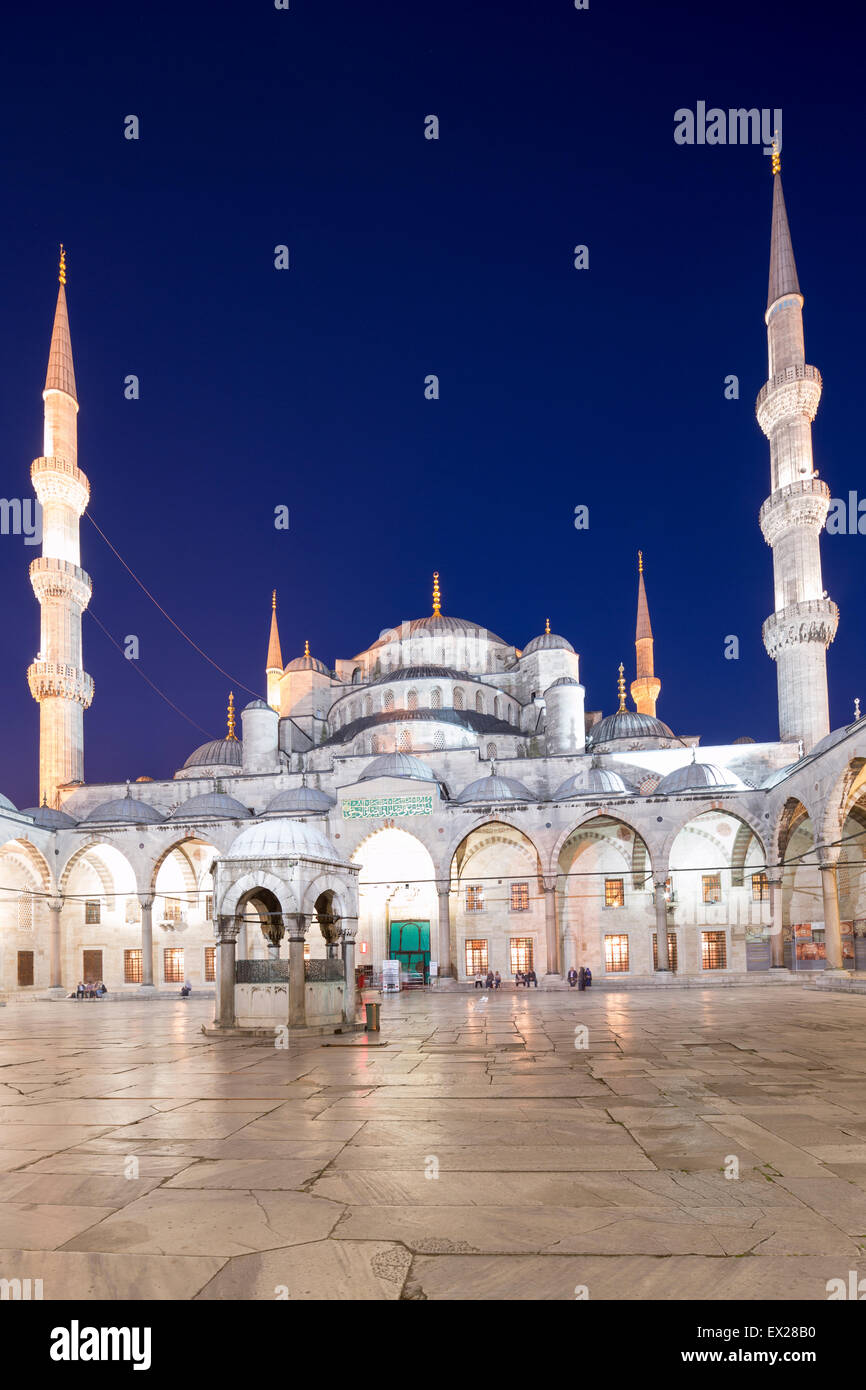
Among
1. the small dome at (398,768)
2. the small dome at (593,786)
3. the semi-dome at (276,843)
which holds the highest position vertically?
the small dome at (398,768)

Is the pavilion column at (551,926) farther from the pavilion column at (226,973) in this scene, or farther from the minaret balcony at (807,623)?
the pavilion column at (226,973)

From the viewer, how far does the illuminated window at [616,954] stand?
3080 cm

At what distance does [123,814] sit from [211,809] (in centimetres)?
309

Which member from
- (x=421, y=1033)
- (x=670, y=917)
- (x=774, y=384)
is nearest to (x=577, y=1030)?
(x=421, y=1033)

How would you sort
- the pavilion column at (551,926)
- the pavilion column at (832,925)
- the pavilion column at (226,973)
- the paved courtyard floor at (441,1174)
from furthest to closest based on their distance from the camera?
1. the pavilion column at (551,926)
2. the pavilion column at (832,925)
3. the pavilion column at (226,973)
4. the paved courtyard floor at (441,1174)

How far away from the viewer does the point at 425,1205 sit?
174 inches

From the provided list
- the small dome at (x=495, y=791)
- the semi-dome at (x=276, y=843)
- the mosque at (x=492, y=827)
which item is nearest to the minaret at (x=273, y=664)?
the mosque at (x=492, y=827)

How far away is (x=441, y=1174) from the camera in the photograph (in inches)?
197

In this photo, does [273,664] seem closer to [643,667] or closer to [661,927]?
[643,667]

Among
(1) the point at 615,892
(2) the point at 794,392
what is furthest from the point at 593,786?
(2) the point at 794,392

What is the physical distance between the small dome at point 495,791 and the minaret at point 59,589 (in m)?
15.5

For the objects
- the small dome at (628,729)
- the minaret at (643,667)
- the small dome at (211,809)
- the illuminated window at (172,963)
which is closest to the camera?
the small dome at (211,809)
